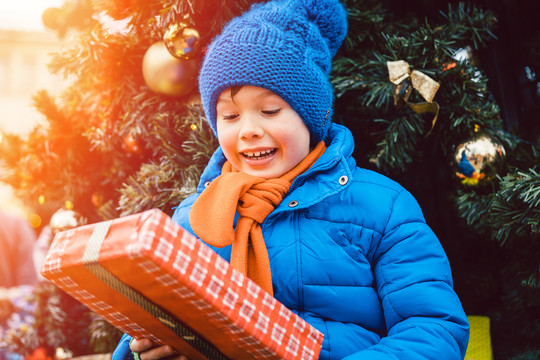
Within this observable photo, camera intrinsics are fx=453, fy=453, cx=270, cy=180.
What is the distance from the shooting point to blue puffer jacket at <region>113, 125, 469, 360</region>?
813 millimetres

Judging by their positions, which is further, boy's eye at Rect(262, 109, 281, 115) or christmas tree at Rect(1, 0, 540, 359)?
christmas tree at Rect(1, 0, 540, 359)

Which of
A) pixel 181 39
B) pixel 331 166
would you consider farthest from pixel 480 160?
pixel 181 39

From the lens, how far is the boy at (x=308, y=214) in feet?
2.72

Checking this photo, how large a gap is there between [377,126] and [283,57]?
46 centimetres

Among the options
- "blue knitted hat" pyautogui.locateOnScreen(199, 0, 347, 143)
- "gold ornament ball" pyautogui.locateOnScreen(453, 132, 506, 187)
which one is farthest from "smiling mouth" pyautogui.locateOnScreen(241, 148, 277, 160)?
"gold ornament ball" pyautogui.locateOnScreen(453, 132, 506, 187)

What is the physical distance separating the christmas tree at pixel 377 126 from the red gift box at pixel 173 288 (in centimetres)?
58

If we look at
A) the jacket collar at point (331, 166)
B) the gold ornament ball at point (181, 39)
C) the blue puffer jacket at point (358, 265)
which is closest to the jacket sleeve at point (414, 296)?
the blue puffer jacket at point (358, 265)

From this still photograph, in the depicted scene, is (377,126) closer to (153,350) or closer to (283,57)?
(283,57)

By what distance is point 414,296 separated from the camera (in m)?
0.82

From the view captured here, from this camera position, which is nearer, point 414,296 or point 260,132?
point 414,296

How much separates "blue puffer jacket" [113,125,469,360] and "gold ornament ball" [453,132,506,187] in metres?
0.26

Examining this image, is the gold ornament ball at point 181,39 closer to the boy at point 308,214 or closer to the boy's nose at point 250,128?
the boy at point 308,214

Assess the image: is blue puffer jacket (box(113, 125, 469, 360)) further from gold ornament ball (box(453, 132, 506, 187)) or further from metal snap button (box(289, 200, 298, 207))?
gold ornament ball (box(453, 132, 506, 187))

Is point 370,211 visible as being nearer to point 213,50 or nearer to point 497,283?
point 213,50
